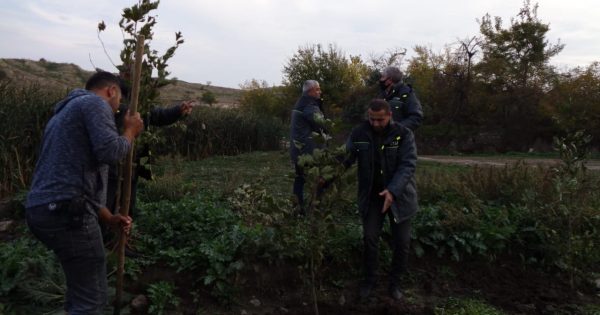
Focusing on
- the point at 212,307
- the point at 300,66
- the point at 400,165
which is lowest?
the point at 212,307

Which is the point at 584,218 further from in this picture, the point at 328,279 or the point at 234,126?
the point at 234,126

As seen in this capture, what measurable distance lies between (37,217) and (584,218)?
18.1 ft

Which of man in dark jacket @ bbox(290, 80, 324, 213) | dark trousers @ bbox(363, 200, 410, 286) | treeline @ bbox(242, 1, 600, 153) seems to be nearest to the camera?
dark trousers @ bbox(363, 200, 410, 286)

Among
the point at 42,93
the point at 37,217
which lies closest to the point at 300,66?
the point at 42,93

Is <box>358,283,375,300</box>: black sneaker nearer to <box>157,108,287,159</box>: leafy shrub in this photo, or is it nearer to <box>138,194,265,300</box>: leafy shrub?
<box>138,194,265,300</box>: leafy shrub

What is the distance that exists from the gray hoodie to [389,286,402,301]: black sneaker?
295 cm

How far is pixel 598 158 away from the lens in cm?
2152

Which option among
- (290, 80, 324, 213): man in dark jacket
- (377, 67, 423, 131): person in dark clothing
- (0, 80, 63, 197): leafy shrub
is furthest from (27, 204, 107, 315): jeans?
(0, 80, 63, 197): leafy shrub

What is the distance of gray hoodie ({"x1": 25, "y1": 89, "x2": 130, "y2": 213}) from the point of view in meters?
3.08

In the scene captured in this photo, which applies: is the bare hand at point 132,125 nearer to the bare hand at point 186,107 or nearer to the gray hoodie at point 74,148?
the gray hoodie at point 74,148

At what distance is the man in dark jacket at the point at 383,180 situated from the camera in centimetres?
484

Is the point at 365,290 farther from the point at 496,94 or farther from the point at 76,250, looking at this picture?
the point at 496,94

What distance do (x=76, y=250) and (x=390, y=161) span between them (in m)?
2.76

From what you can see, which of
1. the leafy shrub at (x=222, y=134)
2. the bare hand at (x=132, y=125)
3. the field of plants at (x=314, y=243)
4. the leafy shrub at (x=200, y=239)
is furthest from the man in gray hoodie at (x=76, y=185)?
the leafy shrub at (x=222, y=134)
